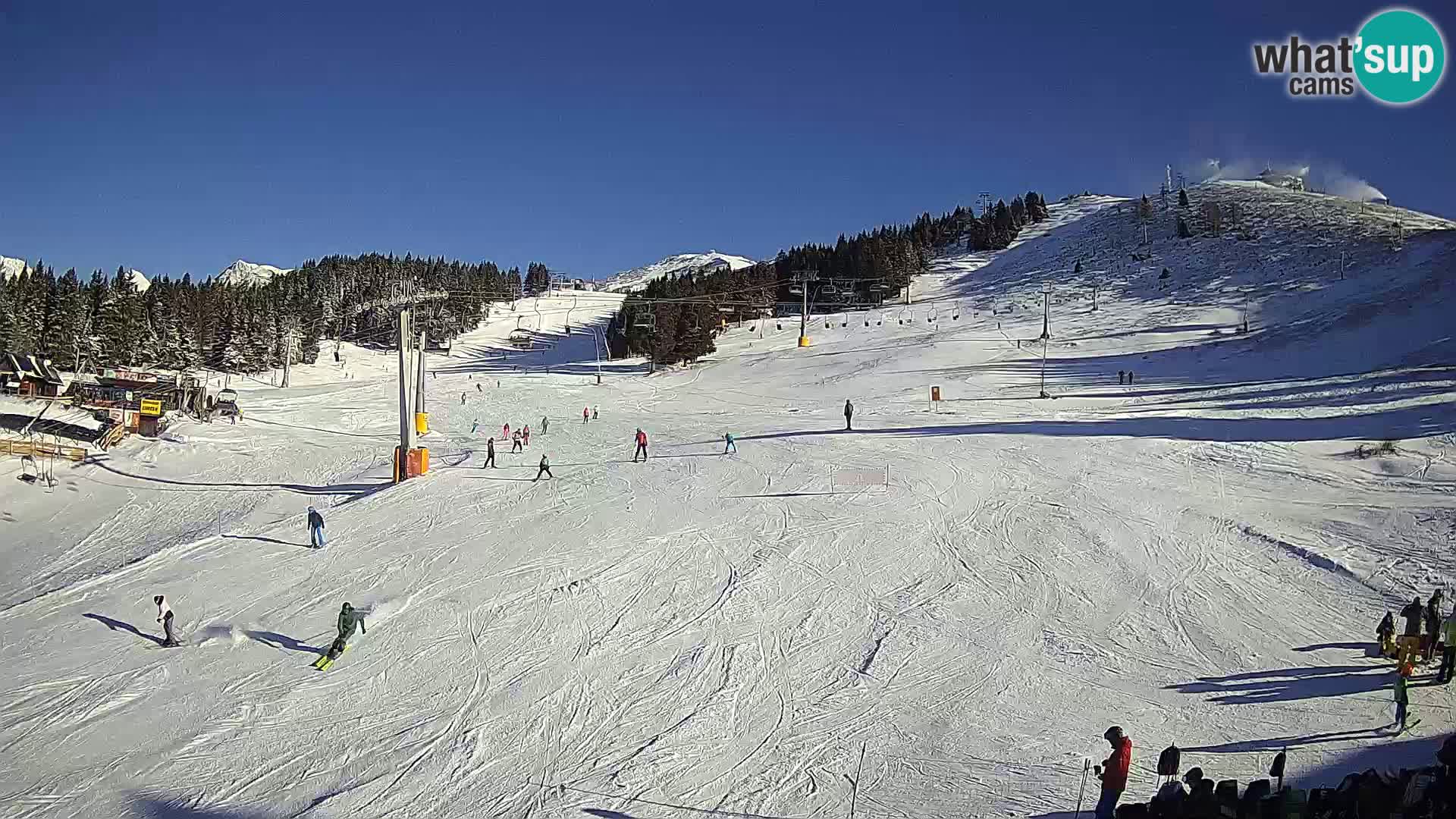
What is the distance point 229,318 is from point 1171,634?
3137 inches

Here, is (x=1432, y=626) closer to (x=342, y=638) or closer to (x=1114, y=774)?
(x=1114, y=774)

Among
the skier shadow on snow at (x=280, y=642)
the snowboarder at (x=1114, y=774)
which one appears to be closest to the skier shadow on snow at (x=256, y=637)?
the skier shadow on snow at (x=280, y=642)

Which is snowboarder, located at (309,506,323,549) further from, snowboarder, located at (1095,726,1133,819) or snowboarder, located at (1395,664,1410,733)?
snowboarder, located at (1395,664,1410,733)

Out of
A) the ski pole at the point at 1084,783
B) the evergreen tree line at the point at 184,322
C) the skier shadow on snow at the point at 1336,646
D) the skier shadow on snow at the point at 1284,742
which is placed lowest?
the ski pole at the point at 1084,783

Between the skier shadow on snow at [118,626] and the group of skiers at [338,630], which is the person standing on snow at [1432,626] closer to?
the group of skiers at [338,630]

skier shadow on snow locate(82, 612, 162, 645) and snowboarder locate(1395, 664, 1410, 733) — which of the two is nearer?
snowboarder locate(1395, 664, 1410, 733)

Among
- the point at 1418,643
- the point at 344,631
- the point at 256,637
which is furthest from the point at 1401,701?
the point at 256,637

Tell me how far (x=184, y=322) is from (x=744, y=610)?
2909 inches

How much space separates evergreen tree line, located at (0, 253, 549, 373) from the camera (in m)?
63.8

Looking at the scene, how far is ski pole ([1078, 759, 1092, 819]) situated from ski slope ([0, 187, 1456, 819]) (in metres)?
0.12

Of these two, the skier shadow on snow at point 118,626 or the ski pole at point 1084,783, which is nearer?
the ski pole at point 1084,783

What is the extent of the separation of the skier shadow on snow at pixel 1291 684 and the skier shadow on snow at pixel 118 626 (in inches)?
774

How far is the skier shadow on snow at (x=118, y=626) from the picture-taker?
17.6m

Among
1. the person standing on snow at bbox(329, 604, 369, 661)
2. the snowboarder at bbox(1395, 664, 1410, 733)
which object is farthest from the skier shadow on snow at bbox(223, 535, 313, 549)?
the snowboarder at bbox(1395, 664, 1410, 733)
